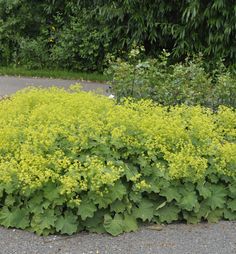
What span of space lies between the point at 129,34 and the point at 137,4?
115cm

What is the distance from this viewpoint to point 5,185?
380 centimetres

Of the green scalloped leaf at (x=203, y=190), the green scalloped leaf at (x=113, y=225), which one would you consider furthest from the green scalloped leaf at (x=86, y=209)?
the green scalloped leaf at (x=203, y=190)

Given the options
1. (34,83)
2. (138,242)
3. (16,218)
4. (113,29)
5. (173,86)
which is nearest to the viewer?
(138,242)

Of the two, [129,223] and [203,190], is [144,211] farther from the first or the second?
[203,190]

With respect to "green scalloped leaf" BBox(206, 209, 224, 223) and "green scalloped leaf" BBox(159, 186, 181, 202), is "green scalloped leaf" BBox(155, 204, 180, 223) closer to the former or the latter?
"green scalloped leaf" BBox(159, 186, 181, 202)

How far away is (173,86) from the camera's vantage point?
19.0 ft

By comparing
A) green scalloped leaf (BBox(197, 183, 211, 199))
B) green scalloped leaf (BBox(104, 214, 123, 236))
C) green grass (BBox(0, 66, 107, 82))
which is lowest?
green grass (BBox(0, 66, 107, 82))

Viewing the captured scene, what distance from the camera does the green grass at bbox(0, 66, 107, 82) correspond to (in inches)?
471

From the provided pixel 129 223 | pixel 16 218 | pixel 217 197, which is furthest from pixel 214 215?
pixel 16 218

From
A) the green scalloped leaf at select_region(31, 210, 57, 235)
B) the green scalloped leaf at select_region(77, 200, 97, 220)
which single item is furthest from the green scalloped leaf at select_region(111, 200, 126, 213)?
the green scalloped leaf at select_region(31, 210, 57, 235)

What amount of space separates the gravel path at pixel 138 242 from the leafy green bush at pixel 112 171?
2.9 inches

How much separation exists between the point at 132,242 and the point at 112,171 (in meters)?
0.52

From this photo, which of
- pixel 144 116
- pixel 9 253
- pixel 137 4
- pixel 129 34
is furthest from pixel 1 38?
pixel 9 253

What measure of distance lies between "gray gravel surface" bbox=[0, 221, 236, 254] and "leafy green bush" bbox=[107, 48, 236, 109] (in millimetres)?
2071
